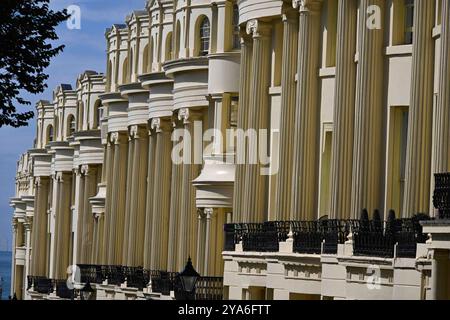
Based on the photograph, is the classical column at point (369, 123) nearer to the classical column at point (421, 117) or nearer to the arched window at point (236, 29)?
the classical column at point (421, 117)

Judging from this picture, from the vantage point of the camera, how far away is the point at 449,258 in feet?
116

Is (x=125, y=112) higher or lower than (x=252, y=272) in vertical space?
higher

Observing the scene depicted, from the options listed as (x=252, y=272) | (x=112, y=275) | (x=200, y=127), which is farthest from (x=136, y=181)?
(x=252, y=272)

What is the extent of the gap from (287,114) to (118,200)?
32320 mm

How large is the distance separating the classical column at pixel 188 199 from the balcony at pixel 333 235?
12.6 meters

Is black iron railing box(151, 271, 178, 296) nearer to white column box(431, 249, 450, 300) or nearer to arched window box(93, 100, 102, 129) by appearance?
arched window box(93, 100, 102, 129)

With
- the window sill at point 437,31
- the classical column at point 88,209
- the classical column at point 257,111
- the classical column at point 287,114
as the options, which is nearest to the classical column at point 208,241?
the classical column at point 257,111

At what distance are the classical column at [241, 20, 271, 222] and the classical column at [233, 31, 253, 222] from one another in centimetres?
76

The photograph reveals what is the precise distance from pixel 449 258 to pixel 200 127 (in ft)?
113

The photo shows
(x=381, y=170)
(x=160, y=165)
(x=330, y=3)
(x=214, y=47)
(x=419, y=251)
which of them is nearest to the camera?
(x=419, y=251)

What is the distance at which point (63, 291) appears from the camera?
98875 millimetres

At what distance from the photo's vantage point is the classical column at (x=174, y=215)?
7262 cm

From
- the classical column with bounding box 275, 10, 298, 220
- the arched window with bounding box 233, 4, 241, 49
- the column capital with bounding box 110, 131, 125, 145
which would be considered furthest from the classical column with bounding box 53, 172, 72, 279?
the classical column with bounding box 275, 10, 298, 220

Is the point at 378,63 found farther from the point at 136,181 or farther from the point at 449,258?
the point at 136,181
